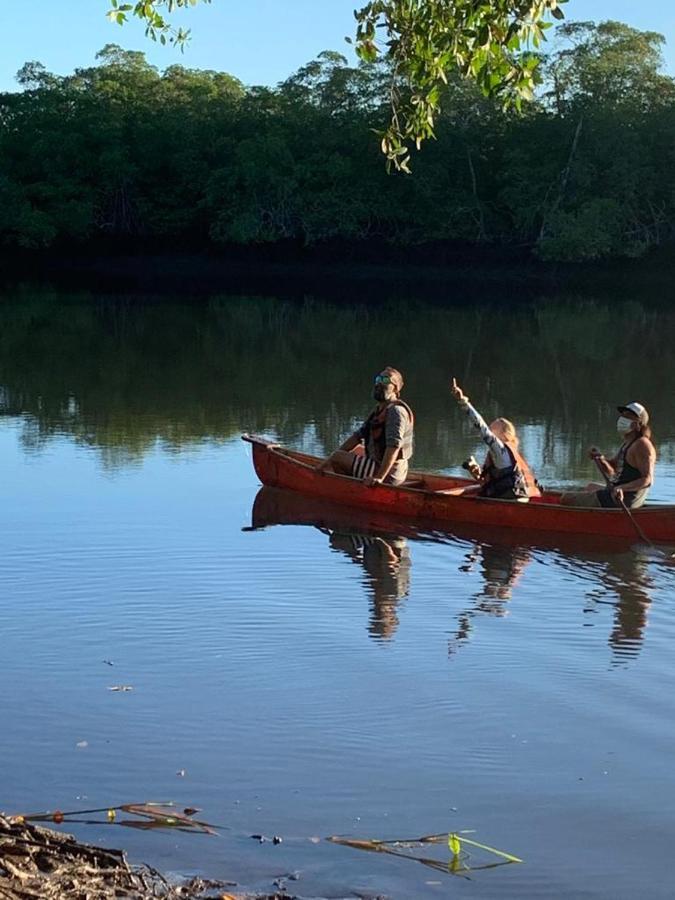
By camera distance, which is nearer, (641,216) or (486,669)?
(486,669)

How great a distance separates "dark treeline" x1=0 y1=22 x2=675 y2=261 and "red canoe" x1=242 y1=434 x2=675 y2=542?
39.7m

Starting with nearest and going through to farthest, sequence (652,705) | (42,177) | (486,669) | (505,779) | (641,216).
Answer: (505,779)
(652,705)
(486,669)
(641,216)
(42,177)

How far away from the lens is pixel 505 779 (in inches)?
254

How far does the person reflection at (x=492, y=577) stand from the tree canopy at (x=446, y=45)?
351cm

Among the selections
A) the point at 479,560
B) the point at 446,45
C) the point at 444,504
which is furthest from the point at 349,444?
the point at 446,45

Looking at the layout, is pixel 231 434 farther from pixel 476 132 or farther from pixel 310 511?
pixel 476 132

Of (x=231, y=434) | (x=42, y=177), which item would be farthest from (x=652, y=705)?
(x=42, y=177)

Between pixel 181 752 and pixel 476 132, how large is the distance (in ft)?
176

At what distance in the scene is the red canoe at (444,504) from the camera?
38.9 ft

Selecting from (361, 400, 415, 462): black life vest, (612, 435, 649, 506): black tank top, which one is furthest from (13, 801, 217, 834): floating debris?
(361, 400, 415, 462): black life vest

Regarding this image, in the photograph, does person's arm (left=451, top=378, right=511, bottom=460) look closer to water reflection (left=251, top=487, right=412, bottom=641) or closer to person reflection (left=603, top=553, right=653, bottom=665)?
water reflection (left=251, top=487, right=412, bottom=641)

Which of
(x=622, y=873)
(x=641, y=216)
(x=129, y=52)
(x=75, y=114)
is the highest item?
(x=129, y=52)

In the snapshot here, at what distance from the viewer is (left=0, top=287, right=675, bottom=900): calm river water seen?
19.3 feet

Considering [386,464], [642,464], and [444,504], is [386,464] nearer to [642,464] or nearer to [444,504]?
[444,504]
